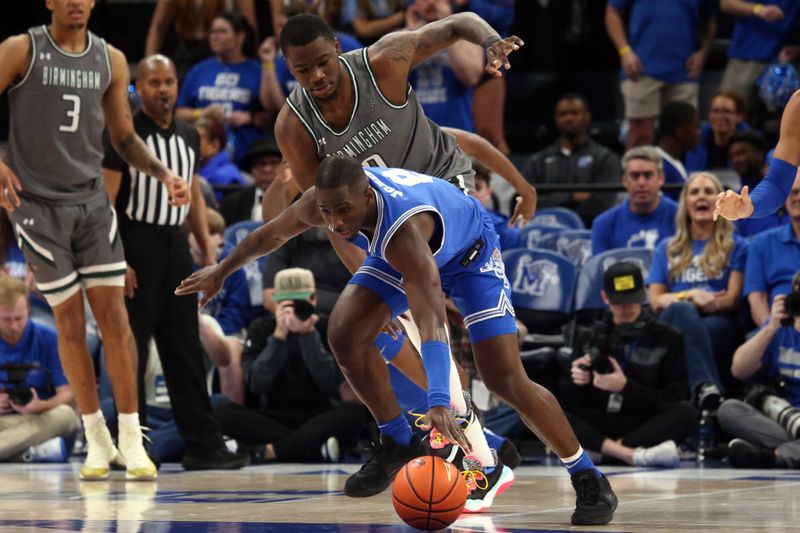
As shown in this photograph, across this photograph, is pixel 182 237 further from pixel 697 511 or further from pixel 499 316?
pixel 697 511

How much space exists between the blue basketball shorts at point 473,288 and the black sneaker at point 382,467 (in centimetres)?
62

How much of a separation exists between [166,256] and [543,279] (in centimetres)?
266

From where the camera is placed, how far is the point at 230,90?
38.8 feet

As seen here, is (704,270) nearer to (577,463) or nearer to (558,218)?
(558,218)

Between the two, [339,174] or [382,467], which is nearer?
[339,174]

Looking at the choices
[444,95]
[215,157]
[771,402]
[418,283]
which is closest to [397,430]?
[418,283]

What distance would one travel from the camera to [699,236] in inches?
344

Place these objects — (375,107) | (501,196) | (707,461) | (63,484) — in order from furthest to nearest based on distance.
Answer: (501,196)
(707,461)
(63,484)
(375,107)

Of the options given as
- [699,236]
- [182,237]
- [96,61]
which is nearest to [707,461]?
[699,236]

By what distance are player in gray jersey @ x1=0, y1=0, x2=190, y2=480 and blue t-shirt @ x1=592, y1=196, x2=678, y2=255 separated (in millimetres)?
3541

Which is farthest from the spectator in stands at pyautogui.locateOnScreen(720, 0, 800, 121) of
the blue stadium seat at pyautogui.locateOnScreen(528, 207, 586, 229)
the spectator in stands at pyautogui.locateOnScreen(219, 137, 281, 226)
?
the spectator in stands at pyautogui.locateOnScreen(219, 137, 281, 226)

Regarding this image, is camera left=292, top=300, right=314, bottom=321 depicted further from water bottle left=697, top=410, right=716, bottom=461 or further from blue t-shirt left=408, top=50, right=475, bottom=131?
blue t-shirt left=408, top=50, right=475, bottom=131

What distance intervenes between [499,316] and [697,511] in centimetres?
107

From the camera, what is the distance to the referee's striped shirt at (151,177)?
748cm
